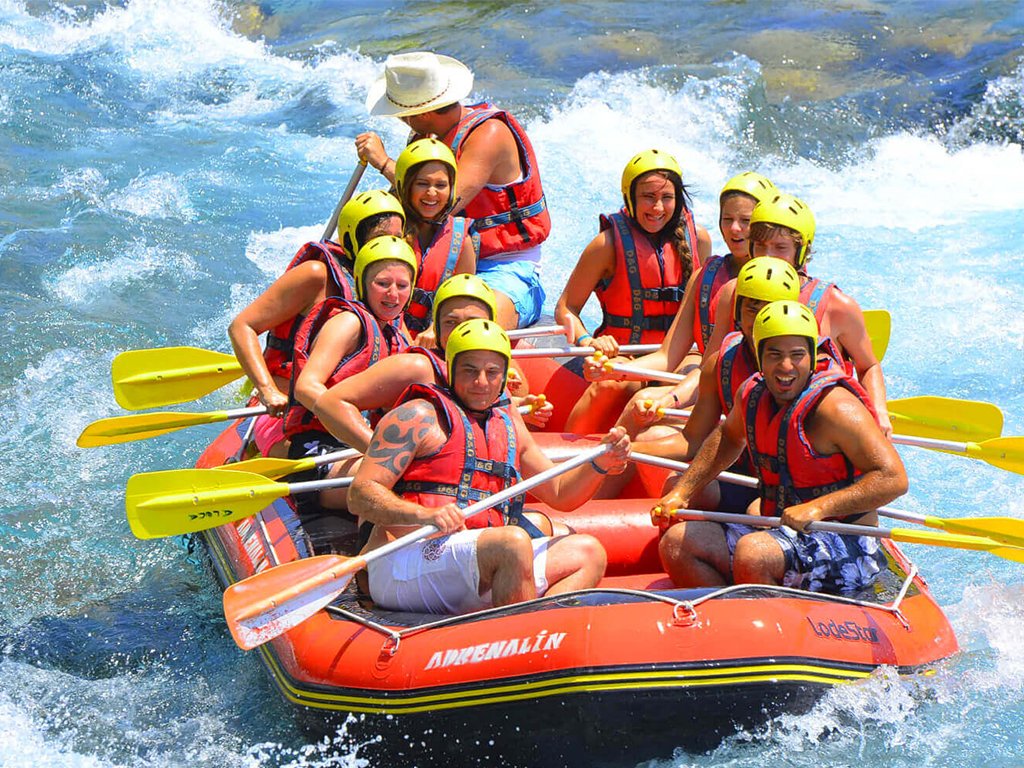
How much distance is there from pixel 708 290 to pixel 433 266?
1.21 meters

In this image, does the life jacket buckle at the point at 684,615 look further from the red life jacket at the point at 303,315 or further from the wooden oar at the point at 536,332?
the wooden oar at the point at 536,332

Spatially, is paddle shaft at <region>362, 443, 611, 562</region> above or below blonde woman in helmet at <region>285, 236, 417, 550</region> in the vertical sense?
below

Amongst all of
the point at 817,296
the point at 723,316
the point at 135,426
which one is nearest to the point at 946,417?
the point at 817,296

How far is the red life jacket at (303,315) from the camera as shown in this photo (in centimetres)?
556

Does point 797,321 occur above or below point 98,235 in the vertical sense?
above

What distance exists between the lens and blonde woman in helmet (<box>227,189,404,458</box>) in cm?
558

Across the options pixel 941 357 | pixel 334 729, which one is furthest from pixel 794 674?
pixel 941 357

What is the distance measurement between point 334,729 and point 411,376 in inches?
49.4

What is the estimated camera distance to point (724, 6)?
1545cm

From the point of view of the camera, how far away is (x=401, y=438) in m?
4.52

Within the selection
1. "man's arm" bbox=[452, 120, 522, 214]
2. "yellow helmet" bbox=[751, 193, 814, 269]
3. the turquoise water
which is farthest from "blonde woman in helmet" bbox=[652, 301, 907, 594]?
"man's arm" bbox=[452, 120, 522, 214]

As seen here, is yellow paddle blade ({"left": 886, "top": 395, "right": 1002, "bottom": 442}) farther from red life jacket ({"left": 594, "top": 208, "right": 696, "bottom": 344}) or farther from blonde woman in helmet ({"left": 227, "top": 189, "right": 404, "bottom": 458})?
blonde woman in helmet ({"left": 227, "top": 189, "right": 404, "bottom": 458})

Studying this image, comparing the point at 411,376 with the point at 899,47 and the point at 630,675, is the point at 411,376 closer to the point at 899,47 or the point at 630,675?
the point at 630,675

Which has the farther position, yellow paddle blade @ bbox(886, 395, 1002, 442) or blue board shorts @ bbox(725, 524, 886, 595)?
yellow paddle blade @ bbox(886, 395, 1002, 442)
